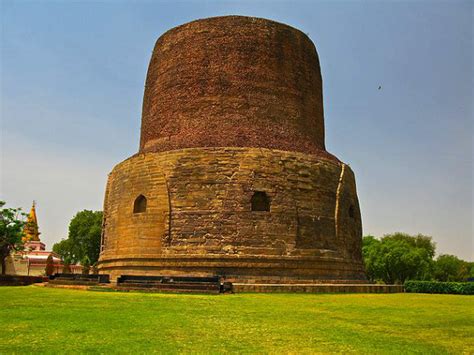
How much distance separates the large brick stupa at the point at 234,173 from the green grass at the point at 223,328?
Result: 6.40 meters

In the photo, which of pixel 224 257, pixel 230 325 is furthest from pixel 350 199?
pixel 230 325

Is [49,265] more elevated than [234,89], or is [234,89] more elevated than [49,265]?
[234,89]

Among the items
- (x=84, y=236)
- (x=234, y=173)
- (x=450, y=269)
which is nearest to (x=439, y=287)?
(x=234, y=173)

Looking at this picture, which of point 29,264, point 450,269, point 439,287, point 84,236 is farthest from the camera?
point 450,269

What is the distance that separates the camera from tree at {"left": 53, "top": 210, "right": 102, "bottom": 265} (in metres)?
38.7

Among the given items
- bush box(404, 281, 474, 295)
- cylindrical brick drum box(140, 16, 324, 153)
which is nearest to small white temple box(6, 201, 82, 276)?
cylindrical brick drum box(140, 16, 324, 153)

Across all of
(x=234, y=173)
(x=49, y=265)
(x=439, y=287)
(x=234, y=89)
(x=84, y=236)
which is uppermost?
(x=234, y=89)

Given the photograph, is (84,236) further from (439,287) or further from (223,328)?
(223,328)

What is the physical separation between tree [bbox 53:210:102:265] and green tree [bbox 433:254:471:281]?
3338cm

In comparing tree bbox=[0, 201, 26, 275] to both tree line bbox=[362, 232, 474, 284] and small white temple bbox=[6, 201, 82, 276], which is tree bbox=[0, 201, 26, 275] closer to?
small white temple bbox=[6, 201, 82, 276]

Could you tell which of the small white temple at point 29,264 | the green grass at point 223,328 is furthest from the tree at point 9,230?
the green grass at point 223,328

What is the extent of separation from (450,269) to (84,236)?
127 ft

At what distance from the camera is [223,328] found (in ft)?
21.2

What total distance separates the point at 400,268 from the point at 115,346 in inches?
1512
